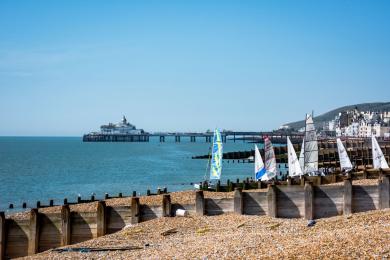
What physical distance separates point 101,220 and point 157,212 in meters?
1.77

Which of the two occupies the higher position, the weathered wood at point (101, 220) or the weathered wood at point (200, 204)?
the weathered wood at point (200, 204)

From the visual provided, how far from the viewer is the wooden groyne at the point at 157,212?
Result: 690 inches

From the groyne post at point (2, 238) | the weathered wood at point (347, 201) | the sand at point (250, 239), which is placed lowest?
the groyne post at point (2, 238)

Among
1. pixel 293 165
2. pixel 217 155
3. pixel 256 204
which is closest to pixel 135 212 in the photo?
pixel 256 204

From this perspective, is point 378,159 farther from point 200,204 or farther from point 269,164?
point 200,204

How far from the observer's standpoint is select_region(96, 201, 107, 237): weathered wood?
1805 cm

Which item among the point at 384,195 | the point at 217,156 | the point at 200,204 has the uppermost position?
the point at 217,156

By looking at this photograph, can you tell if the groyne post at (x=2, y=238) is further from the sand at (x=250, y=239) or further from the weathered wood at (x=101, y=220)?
the weathered wood at (x=101, y=220)

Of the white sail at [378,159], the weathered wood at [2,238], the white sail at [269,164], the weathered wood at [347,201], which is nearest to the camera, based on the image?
the weathered wood at [347,201]

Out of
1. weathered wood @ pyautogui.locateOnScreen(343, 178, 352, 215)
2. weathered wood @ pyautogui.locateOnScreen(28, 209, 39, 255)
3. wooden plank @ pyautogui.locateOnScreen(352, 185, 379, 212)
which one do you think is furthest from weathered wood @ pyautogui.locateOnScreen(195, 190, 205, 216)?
weathered wood @ pyautogui.locateOnScreen(28, 209, 39, 255)

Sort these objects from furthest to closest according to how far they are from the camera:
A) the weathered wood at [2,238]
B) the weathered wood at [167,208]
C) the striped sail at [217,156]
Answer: the striped sail at [217,156] → the weathered wood at [167,208] → the weathered wood at [2,238]

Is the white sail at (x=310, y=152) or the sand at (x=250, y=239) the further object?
the white sail at (x=310, y=152)

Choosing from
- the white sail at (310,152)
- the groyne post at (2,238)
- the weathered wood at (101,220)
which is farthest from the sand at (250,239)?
the white sail at (310,152)

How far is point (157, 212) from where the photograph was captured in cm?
1848
